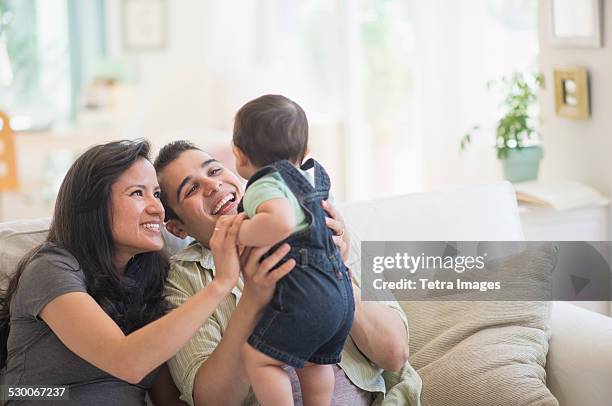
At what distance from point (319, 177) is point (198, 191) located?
429 millimetres

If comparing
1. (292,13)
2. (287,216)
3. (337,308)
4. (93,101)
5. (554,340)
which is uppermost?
(292,13)

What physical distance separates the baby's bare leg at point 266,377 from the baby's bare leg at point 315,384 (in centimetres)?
8

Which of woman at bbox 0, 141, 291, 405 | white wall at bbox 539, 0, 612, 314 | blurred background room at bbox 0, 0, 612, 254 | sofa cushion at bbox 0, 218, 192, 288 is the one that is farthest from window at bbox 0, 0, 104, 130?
woman at bbox 0, 141, 291, 405

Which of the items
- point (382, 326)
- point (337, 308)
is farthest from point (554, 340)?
point (337, 308)

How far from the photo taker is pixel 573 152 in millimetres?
3418

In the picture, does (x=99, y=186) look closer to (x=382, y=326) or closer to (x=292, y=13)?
(x=382, y=326)

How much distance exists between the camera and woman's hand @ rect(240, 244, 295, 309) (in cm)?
169

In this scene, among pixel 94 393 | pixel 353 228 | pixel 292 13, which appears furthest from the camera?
pixel 292 13

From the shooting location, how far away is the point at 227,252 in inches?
67.0

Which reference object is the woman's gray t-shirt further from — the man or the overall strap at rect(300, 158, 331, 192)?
the overall strap at rect(300, 158, 331, 192)

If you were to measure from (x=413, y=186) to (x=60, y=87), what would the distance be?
104 inches

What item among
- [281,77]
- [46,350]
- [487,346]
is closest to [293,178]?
[46,350]

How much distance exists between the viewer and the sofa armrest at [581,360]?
209 cm

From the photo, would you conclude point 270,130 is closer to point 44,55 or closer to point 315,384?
point 315,384
